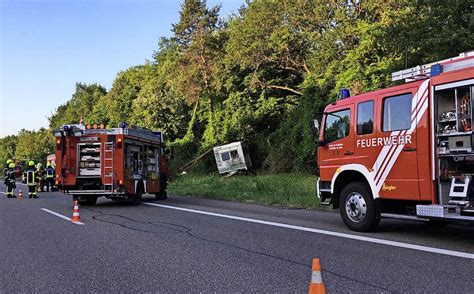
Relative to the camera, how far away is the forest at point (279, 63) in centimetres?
1842

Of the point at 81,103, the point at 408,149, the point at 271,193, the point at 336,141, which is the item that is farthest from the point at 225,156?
the point at 81,103

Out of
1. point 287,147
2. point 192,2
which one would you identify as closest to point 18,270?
point 287,147

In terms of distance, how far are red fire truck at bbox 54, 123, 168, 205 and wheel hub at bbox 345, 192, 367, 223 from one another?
8314mm

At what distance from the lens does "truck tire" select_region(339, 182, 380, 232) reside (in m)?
8.41

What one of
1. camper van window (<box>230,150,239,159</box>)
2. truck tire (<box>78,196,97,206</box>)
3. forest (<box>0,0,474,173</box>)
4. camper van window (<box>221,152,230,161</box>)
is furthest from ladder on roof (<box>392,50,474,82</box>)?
camper van window (<box>221,152,230,161</box>)

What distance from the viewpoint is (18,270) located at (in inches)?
244

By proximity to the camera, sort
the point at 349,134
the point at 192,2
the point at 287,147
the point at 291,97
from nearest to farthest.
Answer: the point at 349,134, the point at 287,147, the point at 291,97, the point at 192,2

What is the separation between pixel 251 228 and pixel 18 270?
4670 mm

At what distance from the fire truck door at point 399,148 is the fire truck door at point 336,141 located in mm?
813

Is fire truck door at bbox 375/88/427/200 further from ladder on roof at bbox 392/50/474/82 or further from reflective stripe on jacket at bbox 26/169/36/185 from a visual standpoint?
reflective stripe on jacket at bbox 26/169/36/185

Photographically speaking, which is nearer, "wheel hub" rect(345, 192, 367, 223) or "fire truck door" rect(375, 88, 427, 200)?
"fire truck door" rect(375, 88, 427, 200)

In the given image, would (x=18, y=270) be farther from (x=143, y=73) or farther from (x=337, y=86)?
(x=143, y=73)

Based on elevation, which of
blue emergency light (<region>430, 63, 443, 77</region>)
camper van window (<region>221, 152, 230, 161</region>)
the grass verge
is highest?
blue emergency light (<region>430, 63, 443, 77</region>)

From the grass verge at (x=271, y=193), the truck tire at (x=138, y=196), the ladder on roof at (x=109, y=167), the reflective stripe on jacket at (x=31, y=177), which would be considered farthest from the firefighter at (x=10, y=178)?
the ladder on roof at (x=109, y=167)
